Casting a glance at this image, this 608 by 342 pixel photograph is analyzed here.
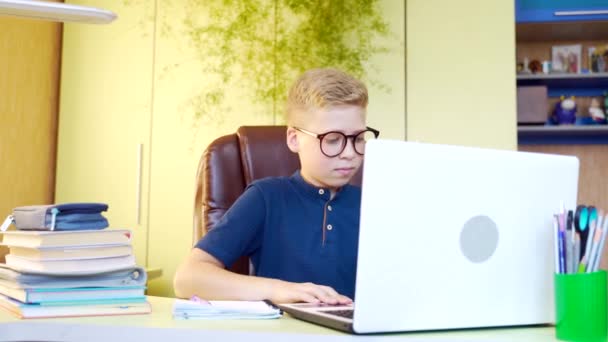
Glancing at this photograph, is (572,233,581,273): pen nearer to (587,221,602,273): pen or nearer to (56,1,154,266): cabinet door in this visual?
(587,221,602,273): pen

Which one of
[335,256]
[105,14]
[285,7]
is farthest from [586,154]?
[105,14]

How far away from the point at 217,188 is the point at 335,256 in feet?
1.25

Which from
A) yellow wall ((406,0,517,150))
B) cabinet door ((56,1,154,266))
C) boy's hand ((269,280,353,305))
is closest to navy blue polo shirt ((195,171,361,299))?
boy's hand ((269,280,353,305))

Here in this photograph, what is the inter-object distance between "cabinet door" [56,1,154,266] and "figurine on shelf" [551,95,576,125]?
193cm

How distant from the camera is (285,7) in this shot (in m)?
3.04

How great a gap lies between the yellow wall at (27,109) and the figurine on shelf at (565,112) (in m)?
2.35

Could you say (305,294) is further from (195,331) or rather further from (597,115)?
(597,115)

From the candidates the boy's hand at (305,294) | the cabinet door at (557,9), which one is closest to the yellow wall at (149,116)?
the cabinet door at (557,9)

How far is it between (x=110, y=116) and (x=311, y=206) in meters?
1.73

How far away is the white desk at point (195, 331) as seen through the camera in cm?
84

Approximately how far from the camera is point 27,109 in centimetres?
298

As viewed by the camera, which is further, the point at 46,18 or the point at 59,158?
the point at 59,158

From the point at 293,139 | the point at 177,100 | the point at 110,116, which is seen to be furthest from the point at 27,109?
the point at 293,139

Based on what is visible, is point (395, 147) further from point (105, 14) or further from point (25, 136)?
point (25, 136)
